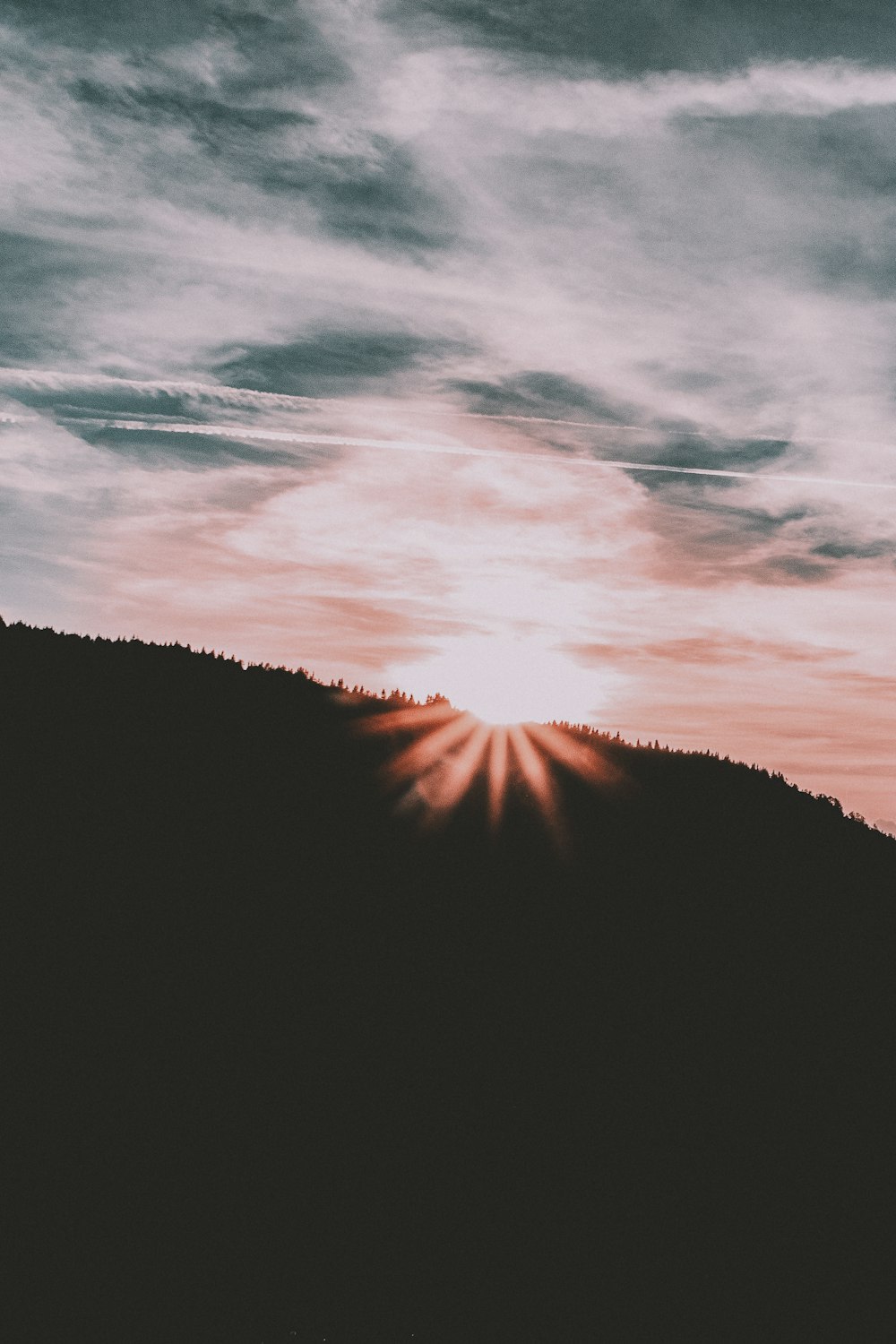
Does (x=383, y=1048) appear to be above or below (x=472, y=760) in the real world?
below

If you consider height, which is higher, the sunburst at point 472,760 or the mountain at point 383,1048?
the sunburst at point 472,760

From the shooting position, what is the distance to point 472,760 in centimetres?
3022

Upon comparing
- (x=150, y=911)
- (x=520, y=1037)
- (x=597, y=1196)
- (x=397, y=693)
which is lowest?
(x=597, y=1196)

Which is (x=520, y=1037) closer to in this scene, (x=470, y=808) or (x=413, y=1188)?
(x=413, y=1188)

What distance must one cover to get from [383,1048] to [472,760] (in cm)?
1271

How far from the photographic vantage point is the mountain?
14.4 m

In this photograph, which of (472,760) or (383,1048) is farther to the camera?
(472,760)

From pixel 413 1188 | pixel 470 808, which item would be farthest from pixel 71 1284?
pixel 470 808

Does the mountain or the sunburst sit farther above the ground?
the sunburst

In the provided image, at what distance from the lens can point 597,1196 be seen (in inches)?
703

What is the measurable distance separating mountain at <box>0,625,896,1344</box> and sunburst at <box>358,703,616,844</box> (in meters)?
0.29

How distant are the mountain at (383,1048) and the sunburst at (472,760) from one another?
293 mm

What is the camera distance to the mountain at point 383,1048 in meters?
14.4

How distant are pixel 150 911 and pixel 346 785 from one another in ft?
24.1
